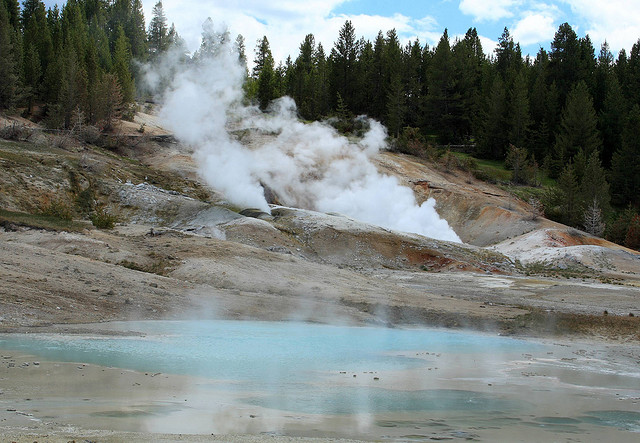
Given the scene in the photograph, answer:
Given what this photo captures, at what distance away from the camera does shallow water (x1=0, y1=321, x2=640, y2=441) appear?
9.23 metres

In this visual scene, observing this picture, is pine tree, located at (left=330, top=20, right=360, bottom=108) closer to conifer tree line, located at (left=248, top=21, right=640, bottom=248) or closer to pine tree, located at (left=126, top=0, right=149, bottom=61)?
conifer tree line, located at (left=248, top=21, right=640, bottom=248)

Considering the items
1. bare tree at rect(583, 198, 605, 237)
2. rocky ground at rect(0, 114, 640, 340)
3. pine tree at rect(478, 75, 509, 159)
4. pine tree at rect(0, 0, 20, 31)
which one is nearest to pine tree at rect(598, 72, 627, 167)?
pine tree at rect(478, 75, 509, 159)

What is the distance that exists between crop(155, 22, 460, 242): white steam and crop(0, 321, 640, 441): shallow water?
23725mm

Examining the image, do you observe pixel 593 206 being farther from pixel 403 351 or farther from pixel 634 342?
pixel 403 351

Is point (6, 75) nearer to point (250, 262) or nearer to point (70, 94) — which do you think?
point (70, 94)

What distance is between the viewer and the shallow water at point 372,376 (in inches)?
363

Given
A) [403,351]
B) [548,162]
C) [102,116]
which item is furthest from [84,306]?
[548,162]

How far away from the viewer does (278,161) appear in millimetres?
49031

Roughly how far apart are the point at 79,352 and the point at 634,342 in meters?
14.7

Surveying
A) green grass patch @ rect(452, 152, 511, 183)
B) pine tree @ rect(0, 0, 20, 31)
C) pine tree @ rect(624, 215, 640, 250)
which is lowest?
pine tree @ rect(624, 215, 640, 250)

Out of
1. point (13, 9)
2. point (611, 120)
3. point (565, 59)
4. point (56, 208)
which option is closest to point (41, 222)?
point (56, 208)

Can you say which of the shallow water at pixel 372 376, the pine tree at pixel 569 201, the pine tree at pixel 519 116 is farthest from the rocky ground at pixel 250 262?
the pine tree at pixel 519 116

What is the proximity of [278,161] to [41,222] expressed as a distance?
24.0m

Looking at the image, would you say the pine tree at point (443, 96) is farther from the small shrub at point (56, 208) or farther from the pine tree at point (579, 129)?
the small shrub at point (56, 208)
